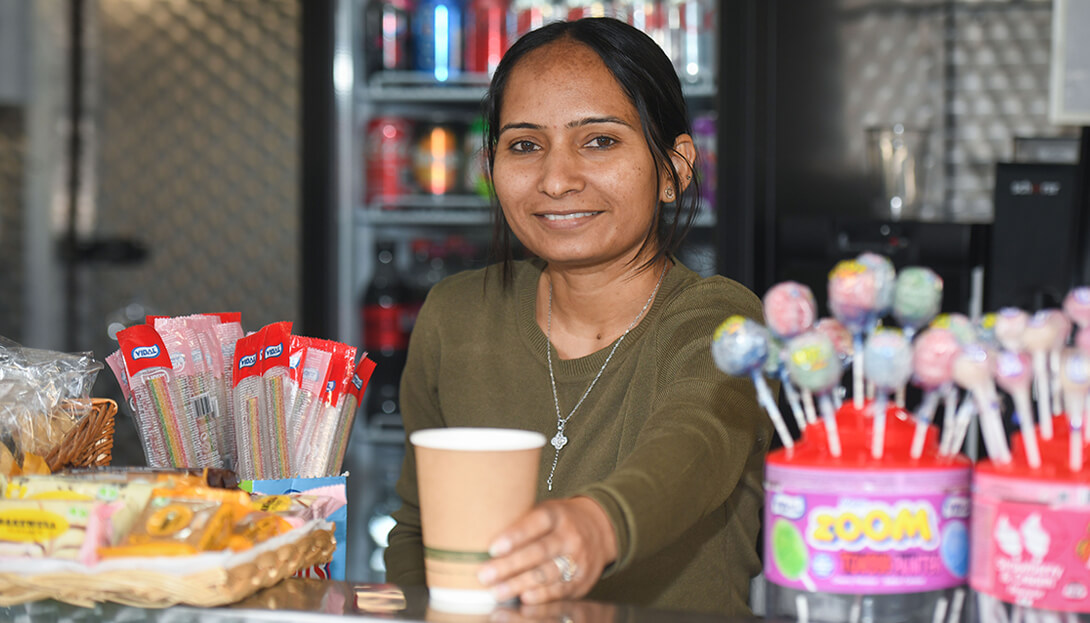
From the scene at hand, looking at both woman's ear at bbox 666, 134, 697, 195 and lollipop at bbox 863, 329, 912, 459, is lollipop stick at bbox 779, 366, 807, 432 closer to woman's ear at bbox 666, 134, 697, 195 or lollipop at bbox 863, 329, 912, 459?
lollipop at bbox 863, 329, 912, 459

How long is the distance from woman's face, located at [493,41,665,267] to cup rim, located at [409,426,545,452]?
0.51 metres

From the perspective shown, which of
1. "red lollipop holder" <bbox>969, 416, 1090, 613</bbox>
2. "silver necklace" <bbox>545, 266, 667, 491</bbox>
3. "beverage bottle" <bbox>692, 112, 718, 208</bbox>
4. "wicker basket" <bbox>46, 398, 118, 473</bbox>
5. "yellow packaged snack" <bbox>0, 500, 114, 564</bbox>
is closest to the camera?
"red lollipop holder" <bbox>969, 416, 1090, 613</bbox>

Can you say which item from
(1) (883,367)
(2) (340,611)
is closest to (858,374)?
(1) (883,367)

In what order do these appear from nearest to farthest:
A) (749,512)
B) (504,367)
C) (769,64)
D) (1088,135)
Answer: (749,512) → (504,367) → (1088,135) → (769,64)

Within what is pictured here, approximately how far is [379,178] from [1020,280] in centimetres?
163

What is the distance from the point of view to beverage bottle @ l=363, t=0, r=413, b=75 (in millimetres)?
2928

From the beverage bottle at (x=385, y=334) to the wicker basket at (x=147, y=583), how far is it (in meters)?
2.11

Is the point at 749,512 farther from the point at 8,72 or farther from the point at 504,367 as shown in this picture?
the point at 8,72

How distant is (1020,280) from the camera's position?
88.8 inches

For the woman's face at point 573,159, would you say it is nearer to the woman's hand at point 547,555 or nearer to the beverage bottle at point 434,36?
the woman's hand at point 547,555

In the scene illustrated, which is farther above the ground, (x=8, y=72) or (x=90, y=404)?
(x=8, y=72)

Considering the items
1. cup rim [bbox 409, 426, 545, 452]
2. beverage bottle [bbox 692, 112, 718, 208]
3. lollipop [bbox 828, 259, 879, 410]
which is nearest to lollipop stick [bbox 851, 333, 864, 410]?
lollipop [bbox 828, 259, 879, 410]

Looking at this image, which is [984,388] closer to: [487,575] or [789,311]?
[789,311]

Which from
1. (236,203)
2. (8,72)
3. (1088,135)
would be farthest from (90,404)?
(8,72)
